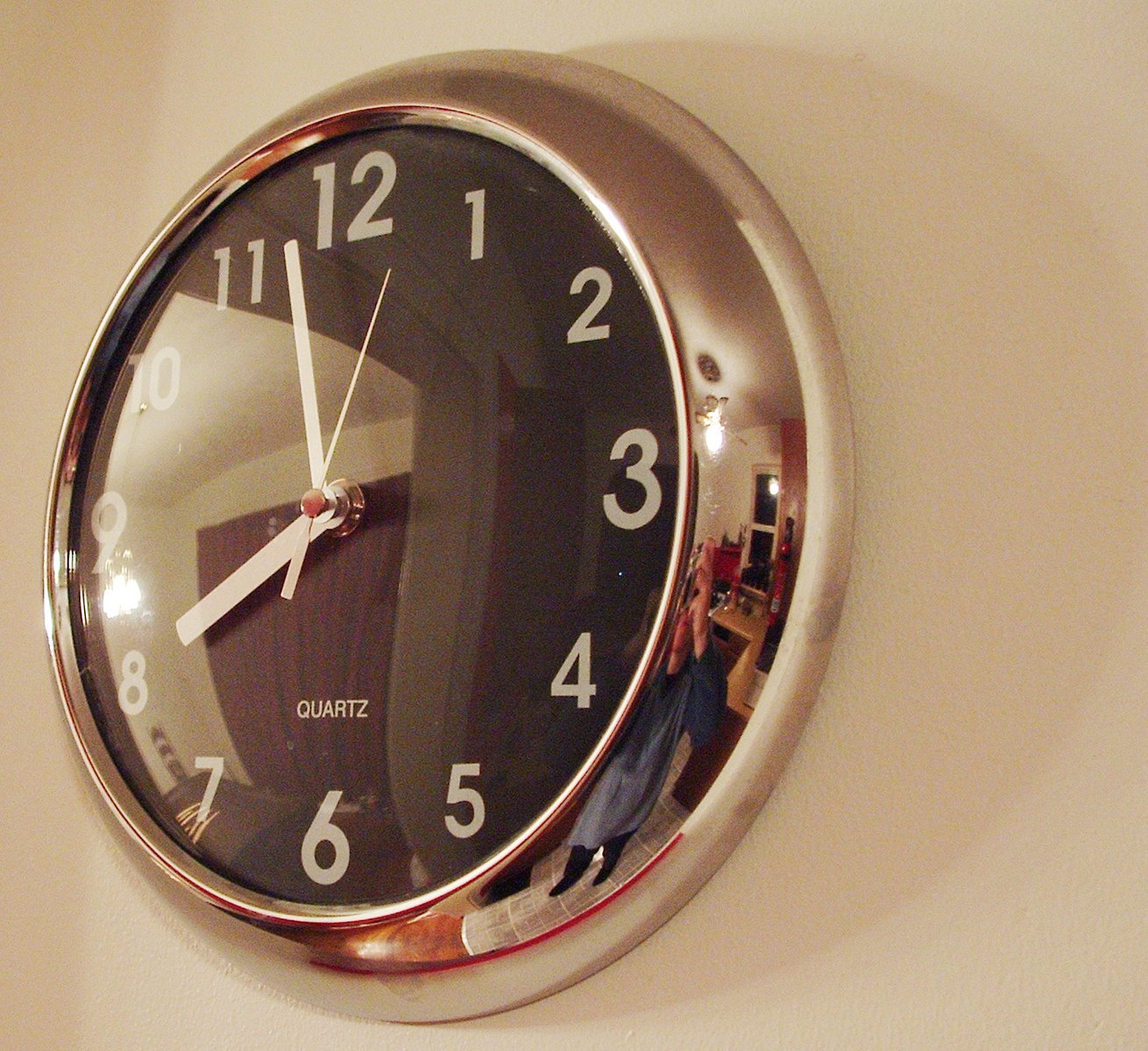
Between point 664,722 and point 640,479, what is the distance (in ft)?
0.43

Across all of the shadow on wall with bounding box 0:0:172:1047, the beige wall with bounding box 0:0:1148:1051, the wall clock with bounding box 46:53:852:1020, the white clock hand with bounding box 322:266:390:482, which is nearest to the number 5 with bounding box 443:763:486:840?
the wall clock with bounding box 46:53:852:1020

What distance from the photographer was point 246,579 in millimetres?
649

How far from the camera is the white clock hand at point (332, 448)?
2.06 feet

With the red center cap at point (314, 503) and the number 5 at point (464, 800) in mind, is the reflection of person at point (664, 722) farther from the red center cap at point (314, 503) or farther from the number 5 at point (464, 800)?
the red center cap at point (314, 503)

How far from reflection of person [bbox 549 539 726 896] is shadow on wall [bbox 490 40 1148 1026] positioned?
0.07 meters

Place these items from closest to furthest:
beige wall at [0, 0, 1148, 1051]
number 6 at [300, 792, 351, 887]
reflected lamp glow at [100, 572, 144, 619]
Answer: beige wall at [0, 0, 1148, 1051] < number 6 at [300, 792, 351, 887] < reflected lamp glow at [100, 572, 144, 619]

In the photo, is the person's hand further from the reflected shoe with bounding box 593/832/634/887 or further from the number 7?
the number 7

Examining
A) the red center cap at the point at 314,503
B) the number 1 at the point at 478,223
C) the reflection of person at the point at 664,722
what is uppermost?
the number 1 at the point at 478,223

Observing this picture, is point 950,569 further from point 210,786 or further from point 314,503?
point 210,786

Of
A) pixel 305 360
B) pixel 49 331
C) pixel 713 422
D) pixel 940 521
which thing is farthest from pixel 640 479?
pixel 49 331

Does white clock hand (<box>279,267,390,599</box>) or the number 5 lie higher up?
white clock hand (<box>279,267,390,599</box>)

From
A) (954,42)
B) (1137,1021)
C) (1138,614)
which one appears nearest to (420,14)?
(954,42)

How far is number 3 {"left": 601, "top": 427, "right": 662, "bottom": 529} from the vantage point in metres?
0.52

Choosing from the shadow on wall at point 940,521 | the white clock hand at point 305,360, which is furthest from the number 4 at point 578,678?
the white clock hand at point 305,360
